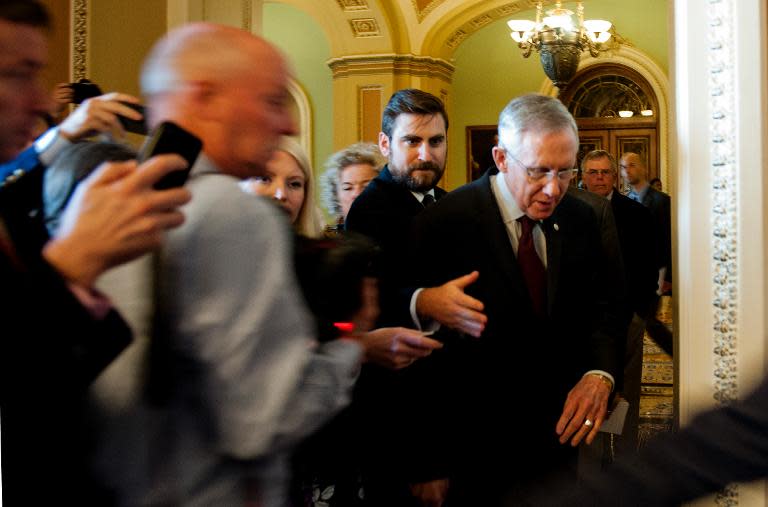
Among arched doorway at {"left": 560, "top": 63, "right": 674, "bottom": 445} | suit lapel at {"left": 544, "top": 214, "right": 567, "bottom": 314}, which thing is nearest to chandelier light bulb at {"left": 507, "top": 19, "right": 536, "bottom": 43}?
arched doorway at {"left": 560, "top": 63, "right": 674, "bottom": 445}

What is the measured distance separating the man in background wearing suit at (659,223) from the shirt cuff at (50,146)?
296cm

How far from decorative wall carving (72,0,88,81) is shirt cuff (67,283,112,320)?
3.12 m

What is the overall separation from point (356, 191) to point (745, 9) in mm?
1423

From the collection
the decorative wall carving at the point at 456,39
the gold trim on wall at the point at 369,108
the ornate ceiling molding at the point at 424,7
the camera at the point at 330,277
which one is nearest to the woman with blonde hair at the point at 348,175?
the camera at the point at 330,277

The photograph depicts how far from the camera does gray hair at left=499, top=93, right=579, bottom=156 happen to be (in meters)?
2.29

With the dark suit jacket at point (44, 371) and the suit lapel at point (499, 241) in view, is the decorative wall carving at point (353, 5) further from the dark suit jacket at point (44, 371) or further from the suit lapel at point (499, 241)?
the dark suit jacket at point (44, 371)

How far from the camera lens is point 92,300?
1.08 m

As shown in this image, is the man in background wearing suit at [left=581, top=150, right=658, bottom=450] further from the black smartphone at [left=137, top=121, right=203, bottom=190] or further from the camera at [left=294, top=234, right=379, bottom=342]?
the black smartphone at [left=137, top=121, right=203, bottom=190]

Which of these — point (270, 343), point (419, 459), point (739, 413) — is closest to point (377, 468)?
point (419, 459)

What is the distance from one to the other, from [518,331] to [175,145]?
1258 millimetres

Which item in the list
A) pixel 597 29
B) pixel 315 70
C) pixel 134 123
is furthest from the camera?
pixel 315 70

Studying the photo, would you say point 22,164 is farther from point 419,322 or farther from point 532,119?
point 532,119

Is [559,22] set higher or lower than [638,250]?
higher

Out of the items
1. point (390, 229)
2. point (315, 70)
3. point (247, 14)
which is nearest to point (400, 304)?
point (390, 229)
